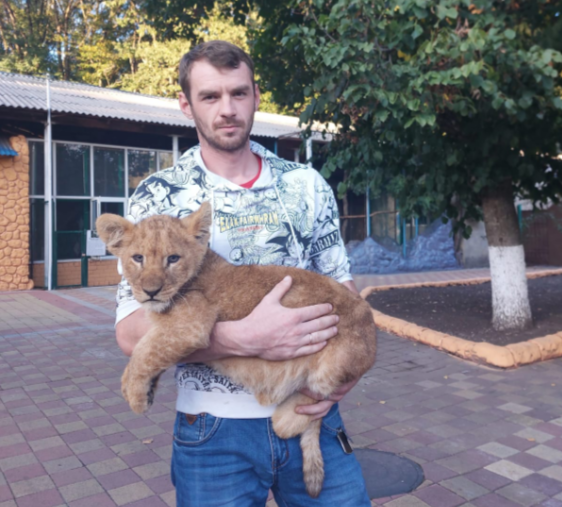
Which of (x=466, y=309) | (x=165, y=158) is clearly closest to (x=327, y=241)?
(x=466, y=309)

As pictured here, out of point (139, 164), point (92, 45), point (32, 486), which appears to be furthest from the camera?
point (92, 45)

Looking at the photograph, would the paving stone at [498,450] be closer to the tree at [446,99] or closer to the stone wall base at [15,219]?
the tree at [446,99]

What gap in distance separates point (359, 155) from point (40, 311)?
8539mm

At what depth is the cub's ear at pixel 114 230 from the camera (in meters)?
2.27

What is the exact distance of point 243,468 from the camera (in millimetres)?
2195

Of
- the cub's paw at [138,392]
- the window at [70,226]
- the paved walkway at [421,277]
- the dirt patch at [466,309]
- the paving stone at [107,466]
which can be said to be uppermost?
the window at [70,226]

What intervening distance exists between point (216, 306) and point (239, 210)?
0.45m

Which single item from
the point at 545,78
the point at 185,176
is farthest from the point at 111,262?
the point at 185,176

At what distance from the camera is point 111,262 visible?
18.3m

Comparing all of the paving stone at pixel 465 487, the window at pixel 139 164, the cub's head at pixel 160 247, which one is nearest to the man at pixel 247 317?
the cub's head at pixel 160 247

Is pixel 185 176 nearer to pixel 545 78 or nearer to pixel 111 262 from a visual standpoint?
pixel 545 78

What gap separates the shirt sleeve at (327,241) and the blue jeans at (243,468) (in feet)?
2.77

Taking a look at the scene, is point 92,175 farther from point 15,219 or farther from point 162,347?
point 162,347

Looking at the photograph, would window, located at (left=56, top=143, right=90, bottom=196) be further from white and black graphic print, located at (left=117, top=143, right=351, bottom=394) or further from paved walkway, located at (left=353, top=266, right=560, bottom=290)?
white and black graphic print, located at (left=117, top=143, right=351, bottom=394)
